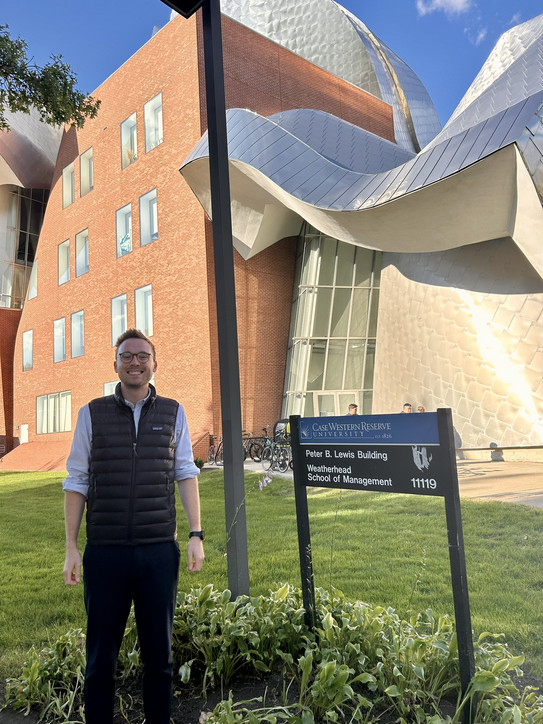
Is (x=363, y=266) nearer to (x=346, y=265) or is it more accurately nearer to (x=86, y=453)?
(x=346, y=265)

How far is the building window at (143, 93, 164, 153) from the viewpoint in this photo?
77.3ft

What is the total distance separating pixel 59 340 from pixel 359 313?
54.5 feet

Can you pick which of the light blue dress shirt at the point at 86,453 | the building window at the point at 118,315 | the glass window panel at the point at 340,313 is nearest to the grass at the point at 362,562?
the light blue dress shirt at the point at 86,453

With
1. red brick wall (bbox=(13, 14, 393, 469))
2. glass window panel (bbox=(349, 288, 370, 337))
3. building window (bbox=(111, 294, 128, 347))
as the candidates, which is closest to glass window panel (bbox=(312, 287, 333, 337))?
glass window panel (bbox=(349, 288, 370, 337))

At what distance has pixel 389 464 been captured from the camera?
3.01 m

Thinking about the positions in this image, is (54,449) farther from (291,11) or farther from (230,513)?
(291,11)

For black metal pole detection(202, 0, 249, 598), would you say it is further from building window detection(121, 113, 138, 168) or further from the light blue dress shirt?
building window detection(121, 113, 138, 168)

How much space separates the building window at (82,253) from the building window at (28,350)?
620 centimetres

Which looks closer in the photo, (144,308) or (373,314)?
(373,314)

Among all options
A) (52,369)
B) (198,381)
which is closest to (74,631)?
(198,381)

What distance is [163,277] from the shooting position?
883 inches

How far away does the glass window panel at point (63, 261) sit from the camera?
29.9 meters

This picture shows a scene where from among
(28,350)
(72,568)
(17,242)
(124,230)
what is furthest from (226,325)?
(17,242)

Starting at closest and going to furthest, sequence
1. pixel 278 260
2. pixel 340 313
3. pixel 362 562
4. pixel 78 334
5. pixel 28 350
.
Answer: pixel 362 562, pixel 340 313, pixel 278 260, pixel 78 334, pixel 28 350
